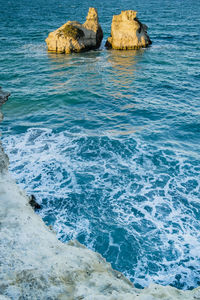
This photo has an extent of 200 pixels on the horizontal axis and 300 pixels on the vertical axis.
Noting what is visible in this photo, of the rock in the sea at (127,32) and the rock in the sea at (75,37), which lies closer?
the rock in the sea at (75,37)

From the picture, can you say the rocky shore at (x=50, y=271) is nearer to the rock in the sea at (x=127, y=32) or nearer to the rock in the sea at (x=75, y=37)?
the rock in the sea at (x=75, y=37)

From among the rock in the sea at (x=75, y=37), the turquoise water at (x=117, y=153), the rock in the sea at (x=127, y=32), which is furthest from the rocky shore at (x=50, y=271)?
the rock in the sea at (x=127, y=32)

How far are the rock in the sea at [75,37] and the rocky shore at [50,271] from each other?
1301 inches

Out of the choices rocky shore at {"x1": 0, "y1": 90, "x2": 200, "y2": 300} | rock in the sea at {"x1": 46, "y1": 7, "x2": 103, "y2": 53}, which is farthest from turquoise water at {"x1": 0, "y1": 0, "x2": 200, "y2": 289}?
rock in the sea at {"x1": 46, "y1": 7, "x2": 103, "y2": 53}

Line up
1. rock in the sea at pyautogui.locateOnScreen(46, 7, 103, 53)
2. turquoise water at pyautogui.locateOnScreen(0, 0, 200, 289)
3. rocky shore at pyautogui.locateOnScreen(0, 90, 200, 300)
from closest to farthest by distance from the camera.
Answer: rocky shore at pyautogui.locateOnScreen(0, 90, 200, 300), turquoise water at pyautogui.locateOnScreen(0, 0, 200, 289), rock in the sea at pyautogui.locateOnScreen(46, 7, 103, 53)

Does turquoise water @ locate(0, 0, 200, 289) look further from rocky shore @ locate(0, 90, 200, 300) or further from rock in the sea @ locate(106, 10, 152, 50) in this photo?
rock in the sea @ locate(106, 10, 152, 50)

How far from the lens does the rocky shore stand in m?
4.96

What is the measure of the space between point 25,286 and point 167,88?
23260mm

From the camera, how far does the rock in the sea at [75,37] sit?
116ft

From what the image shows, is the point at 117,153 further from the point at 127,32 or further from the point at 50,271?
the point at 127,32

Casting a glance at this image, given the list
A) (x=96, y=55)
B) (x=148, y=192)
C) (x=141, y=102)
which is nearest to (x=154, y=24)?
(x=96, y=55)

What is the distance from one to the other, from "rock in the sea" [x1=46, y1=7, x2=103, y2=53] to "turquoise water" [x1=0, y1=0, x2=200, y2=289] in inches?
169

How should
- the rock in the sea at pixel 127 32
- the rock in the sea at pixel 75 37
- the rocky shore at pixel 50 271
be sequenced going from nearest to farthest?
the rocky shore at pixel 50 271
the rock in the sea at pixel 75 37
the rock in the sea at pixel 127 32

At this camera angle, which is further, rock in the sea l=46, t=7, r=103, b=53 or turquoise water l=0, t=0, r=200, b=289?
rock in the sea l=46, t=7, r=103, b=53
